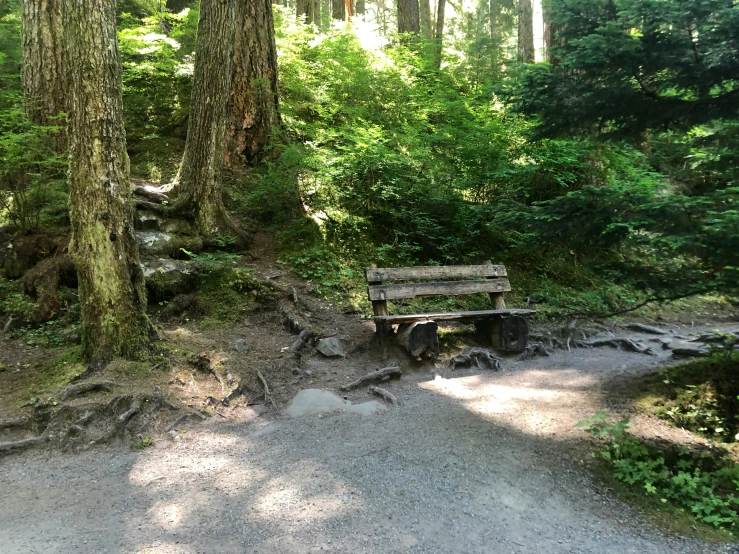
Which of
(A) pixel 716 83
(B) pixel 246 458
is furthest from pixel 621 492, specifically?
(A) pixel 716 83

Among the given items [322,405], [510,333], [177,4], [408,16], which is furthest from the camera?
[408,16]

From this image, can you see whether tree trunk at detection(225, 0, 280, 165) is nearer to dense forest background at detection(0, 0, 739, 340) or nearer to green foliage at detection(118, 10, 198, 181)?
dense forest background at detection(0, 0, 739, 340)

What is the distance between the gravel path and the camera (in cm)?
300

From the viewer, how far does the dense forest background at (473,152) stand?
164 inches

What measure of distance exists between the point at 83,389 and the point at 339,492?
2.75 metres

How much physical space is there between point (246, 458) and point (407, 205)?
7.16 metres

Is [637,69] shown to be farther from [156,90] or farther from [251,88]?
[156,90]

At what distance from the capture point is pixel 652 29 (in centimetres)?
410

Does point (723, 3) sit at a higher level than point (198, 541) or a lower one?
higher

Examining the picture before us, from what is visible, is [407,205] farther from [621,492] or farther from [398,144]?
[621,492]

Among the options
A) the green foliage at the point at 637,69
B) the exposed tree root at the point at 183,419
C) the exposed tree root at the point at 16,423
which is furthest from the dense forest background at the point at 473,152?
the exposed tree root at the point at 183,419

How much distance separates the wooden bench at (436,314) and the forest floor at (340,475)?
29.5 inches

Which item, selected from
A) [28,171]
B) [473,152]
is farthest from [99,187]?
[473,152]

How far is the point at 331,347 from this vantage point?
21.7 feet
